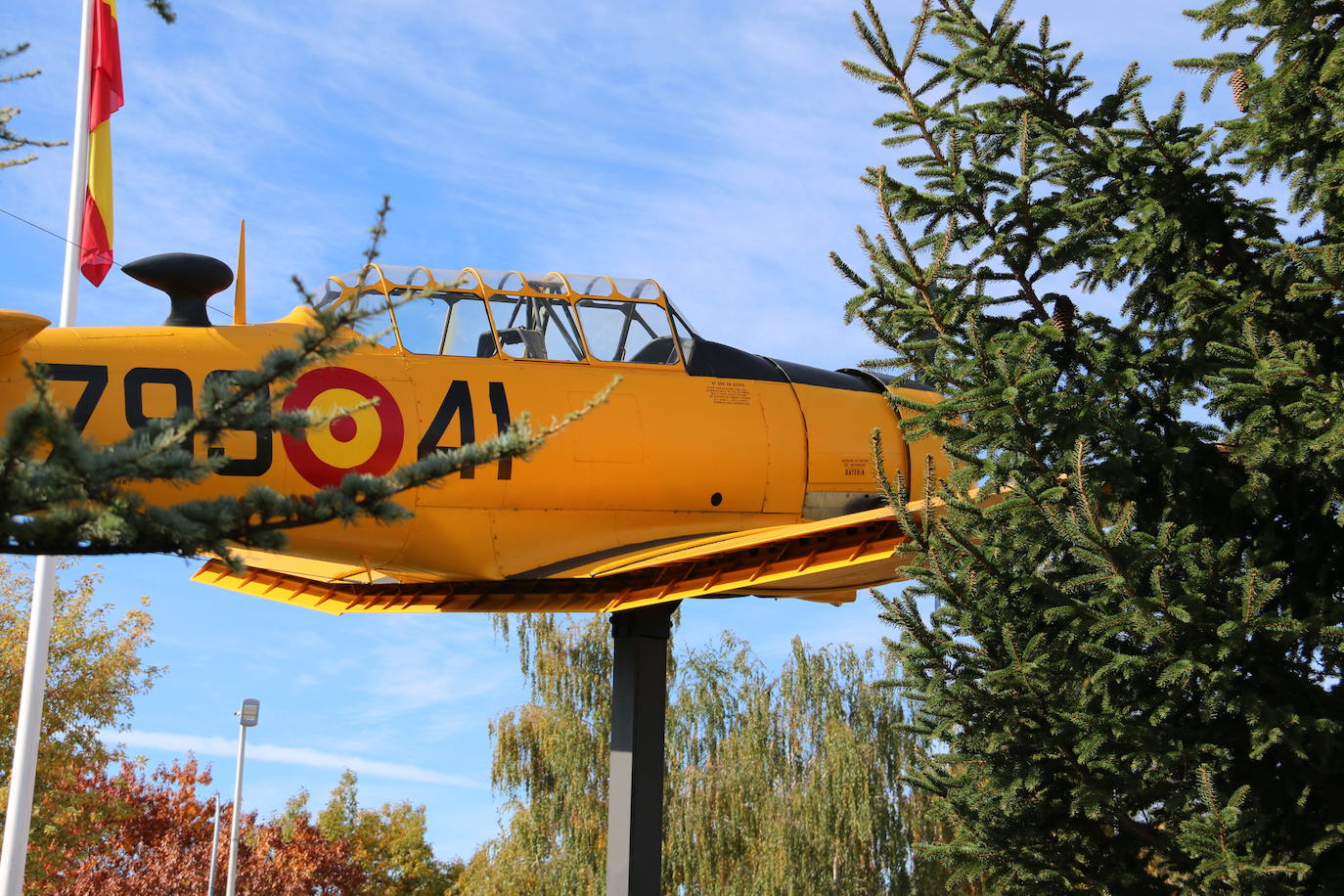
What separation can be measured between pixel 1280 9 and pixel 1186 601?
3.29 m

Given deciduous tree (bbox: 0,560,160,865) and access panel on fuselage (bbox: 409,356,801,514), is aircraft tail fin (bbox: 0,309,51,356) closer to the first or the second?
access panel on fuselage (bbox: 409,356,801,514)

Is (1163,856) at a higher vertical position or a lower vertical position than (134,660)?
lower

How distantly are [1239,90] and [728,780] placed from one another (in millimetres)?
15875

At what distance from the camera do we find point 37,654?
13.7 meters

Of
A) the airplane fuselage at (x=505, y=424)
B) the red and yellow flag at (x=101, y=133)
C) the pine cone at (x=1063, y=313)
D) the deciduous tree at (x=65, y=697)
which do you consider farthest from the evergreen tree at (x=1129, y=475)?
the deciduous tree at (x=65, y=697)

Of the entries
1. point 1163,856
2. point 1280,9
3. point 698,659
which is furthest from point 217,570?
point 698,659

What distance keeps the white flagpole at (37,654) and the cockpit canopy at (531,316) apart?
575 centimetres

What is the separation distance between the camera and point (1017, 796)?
5.77 meters

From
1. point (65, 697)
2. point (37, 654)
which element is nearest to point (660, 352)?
point (37, 654)

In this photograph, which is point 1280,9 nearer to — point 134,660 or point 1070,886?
point 1070,886

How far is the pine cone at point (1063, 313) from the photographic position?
6.50 m

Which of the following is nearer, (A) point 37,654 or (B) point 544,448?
(B) point 544,448

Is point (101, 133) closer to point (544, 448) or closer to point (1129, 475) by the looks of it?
point (544, 448)

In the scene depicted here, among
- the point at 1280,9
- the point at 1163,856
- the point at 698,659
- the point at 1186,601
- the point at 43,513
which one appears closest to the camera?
the point at 43,513
